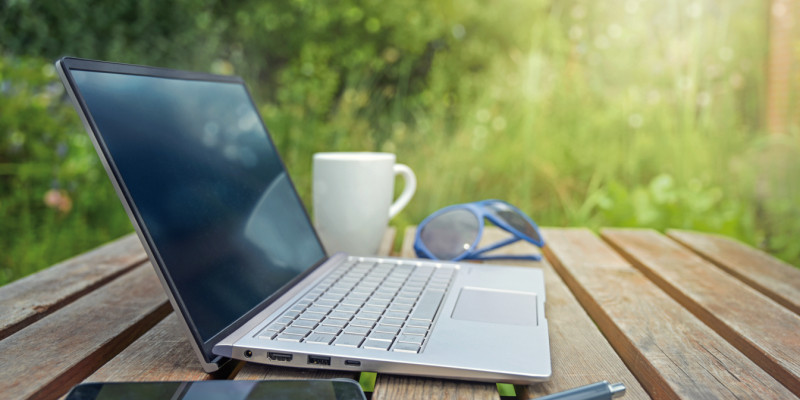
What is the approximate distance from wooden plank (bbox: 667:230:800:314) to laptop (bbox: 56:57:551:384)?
0.45m

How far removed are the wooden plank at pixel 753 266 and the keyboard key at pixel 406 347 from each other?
74 centimetres

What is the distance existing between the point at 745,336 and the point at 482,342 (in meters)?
0.42

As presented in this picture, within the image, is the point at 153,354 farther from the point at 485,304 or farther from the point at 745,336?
the point at 745,336

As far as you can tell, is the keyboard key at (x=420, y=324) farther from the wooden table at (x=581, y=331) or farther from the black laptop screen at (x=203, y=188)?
the black laptop screen at (x=203, y=188)

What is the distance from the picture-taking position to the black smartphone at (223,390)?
58cm

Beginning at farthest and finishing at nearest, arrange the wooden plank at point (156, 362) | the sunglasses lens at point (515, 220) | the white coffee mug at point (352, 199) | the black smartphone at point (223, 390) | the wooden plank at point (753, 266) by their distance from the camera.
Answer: the sunglasses lens at point (515, 220)
the white coffee mug at point (352, 199)
the wooden plank at point (753, 266)
the wooden plank at point (156, 362)
the black smartphone at point (223, 390)

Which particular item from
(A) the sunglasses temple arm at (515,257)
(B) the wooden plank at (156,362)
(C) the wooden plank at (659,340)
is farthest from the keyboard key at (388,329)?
(A) the sunglasses temple arm at (515,257)

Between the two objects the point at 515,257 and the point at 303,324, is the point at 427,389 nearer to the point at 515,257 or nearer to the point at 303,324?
the point at 303,324

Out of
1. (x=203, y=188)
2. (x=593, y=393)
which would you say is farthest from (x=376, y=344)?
(x=203, y=188)

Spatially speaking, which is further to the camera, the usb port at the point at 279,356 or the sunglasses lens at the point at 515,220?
the sunglasses lens at the point at 515,220

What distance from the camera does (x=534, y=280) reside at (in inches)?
43.9

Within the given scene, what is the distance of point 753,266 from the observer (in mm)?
1325

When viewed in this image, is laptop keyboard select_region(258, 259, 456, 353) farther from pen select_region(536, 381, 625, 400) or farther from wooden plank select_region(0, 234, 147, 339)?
wooden plank select_region(0, 234, 147, 339)

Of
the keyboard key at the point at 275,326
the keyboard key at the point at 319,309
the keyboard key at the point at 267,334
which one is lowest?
the keyboard key at the point at 319,309
